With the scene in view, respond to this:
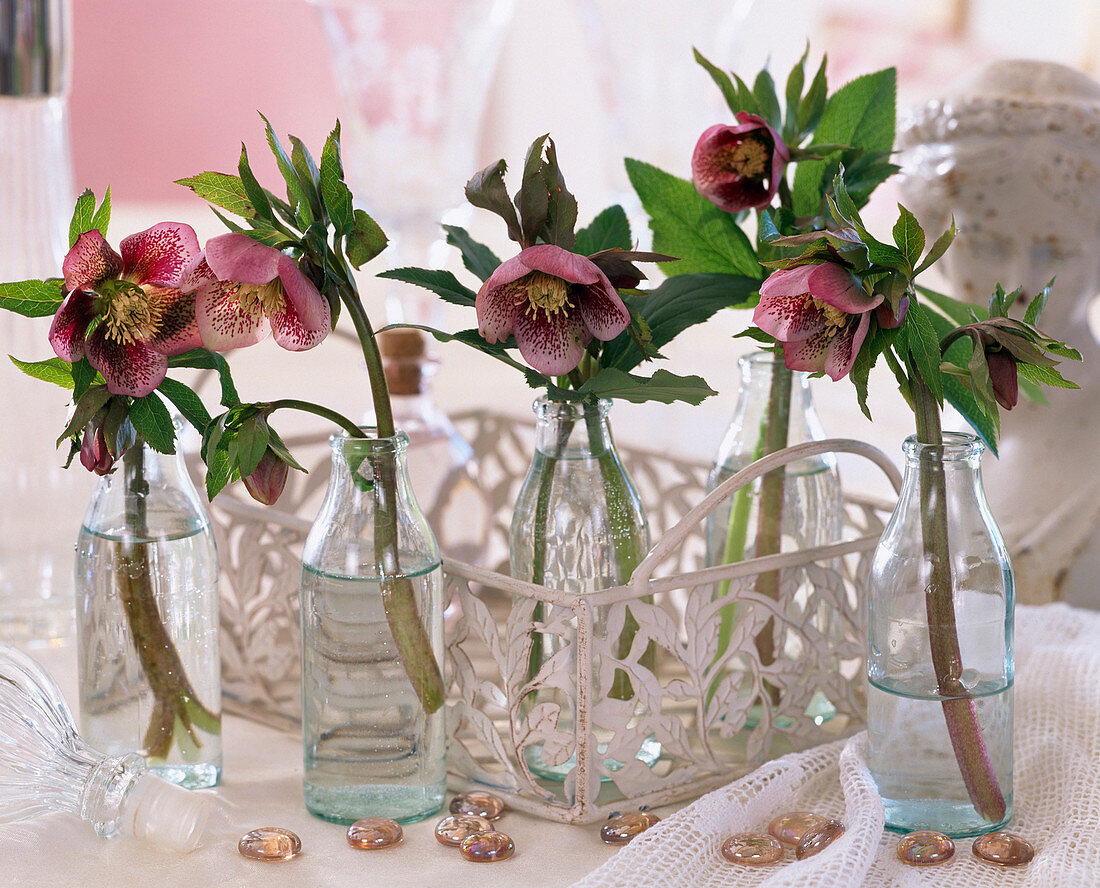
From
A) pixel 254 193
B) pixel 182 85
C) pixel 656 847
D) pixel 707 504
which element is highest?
pixel 182 85

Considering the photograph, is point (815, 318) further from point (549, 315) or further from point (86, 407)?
point (86, 407)

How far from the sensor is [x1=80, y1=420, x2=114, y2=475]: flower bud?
1.39 ft

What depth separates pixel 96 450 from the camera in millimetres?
425

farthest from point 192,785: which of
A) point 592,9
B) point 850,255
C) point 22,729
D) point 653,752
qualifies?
point 592,9

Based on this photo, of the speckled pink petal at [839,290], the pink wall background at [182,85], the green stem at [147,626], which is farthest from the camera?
the pink wall background at [182,85]

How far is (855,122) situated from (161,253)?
0.88 feet

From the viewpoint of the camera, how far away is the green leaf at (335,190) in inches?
15.8

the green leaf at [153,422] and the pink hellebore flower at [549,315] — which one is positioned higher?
the pink hellebore flower at [549,315]

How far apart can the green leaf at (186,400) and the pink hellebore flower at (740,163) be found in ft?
0.64

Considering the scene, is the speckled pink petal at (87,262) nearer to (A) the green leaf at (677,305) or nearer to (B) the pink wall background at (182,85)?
(A) the green leaf at (677,305)

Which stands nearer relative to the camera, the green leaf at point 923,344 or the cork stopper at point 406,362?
the green leaf at point 923,344

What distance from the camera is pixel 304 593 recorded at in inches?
18.4

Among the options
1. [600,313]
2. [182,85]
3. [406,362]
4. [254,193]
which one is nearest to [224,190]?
[254,193]

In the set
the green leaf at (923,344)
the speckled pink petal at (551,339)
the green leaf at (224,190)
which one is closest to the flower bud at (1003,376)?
the green leaf at (923,344)
